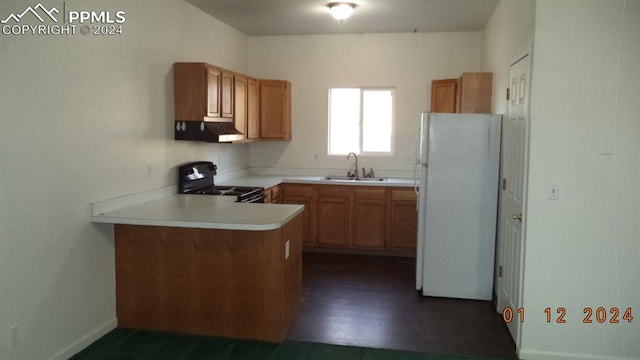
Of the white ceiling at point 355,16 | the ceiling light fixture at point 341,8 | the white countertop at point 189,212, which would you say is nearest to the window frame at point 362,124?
the white ceiling at point 355,16

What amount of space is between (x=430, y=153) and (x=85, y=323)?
304cm

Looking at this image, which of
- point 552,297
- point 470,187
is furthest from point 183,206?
point 552,297

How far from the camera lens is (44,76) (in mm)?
2922

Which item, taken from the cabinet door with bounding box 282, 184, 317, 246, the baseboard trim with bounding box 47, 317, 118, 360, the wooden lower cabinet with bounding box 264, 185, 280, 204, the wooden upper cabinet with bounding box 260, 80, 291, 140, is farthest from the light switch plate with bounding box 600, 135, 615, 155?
the wooden upper cabinet with bounding box 260, 80, 291, 140

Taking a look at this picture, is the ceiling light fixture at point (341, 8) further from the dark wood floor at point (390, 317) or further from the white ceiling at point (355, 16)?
the dark wood floor at point (390, 317)

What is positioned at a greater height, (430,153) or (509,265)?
(430,153)

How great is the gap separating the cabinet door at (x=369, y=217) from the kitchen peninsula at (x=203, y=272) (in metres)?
2.23

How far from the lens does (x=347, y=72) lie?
631 cm

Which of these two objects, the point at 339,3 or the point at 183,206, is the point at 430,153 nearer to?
the point at 339,3

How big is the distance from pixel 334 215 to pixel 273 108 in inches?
60.4

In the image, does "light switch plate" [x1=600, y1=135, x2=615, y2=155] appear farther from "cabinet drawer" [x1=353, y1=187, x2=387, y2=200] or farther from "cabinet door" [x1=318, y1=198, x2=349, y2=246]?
"cabinet door" [x1=318, y1=198, x2=349, y2=246]

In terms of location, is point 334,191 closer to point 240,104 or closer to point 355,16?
point 240,104

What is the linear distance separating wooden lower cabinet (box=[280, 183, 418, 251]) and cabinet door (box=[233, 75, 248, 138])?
1058mm

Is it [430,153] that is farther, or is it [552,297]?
[430,153]
